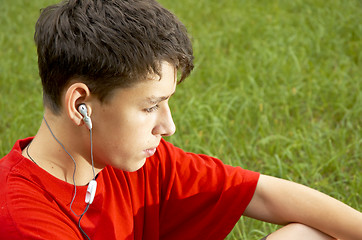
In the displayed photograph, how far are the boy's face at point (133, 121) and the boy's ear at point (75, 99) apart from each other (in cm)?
5

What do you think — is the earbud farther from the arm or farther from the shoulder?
the arm

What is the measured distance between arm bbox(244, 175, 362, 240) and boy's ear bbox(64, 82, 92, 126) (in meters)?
0.67

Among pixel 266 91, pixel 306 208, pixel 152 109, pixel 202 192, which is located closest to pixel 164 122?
pixel 152 109

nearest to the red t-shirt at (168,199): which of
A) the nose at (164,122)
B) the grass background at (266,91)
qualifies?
the nose at (164,122)

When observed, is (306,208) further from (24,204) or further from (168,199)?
(24,204)

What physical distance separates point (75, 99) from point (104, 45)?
0.55 feet

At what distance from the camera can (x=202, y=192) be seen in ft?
5.92

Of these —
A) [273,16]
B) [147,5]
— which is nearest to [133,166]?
[147,5]

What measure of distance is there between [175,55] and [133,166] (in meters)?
0.35

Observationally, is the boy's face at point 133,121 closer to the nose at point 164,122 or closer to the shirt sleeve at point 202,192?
the nose at point 164,122

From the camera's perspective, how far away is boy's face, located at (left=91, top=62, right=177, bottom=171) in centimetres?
148

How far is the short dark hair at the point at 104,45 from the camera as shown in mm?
1448

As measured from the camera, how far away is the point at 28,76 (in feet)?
13.0

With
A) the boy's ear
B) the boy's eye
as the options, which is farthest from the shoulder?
the boy's eye
